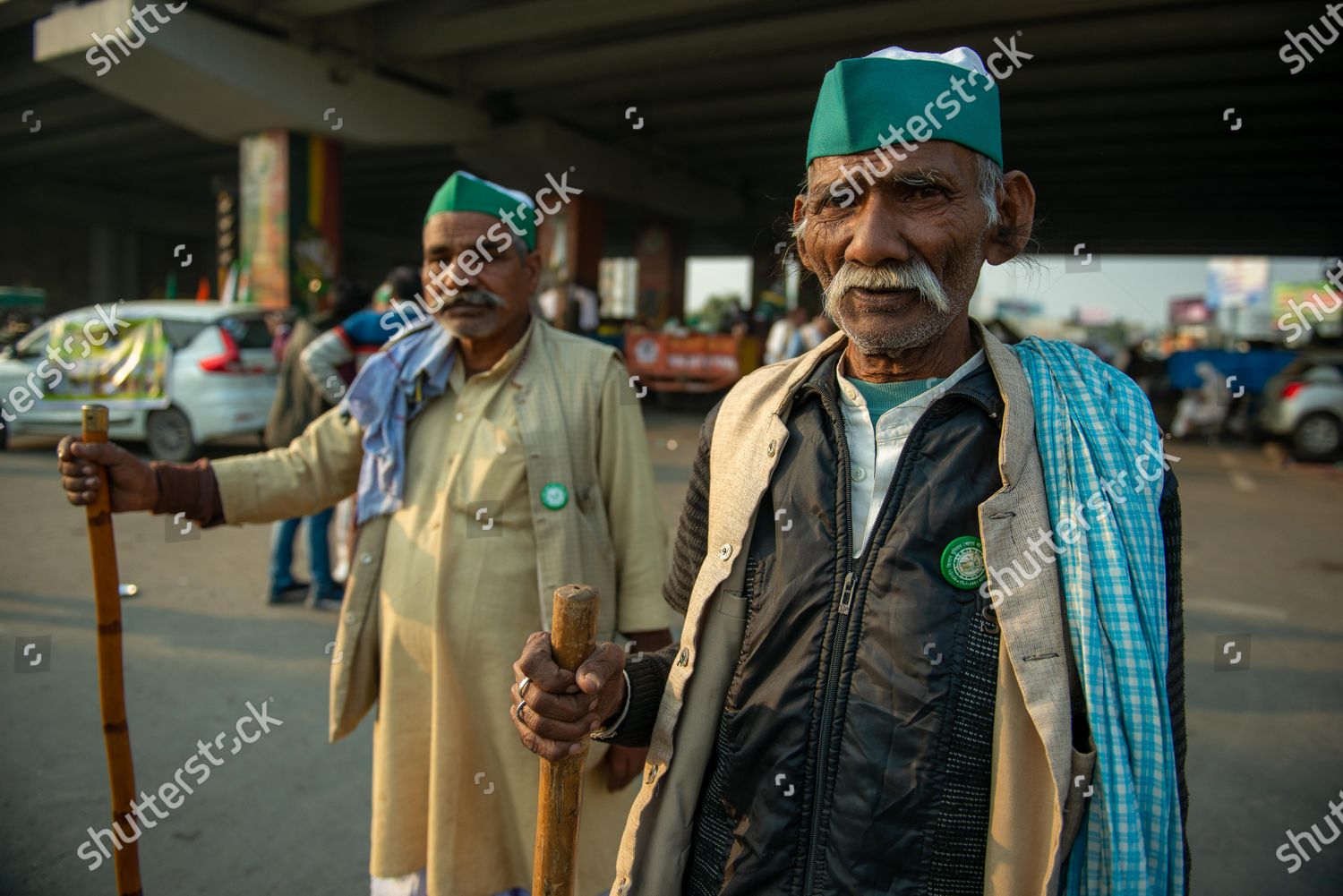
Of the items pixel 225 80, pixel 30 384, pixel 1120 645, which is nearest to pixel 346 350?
pixel 1120 645

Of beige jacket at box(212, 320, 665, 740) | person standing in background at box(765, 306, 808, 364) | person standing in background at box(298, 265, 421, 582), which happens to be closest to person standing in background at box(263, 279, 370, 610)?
person standing in background at box(298, 265, 421, 582)

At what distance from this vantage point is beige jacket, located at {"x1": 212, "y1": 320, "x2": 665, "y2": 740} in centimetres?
221

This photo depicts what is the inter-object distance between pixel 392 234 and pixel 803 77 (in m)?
25.0

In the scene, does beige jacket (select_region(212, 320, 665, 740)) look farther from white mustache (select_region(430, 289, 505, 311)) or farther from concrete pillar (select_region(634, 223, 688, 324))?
concrete pillar (select_region(634, 223, 688, 324))

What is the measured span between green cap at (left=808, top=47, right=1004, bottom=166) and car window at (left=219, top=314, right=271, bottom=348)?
924 centimetres

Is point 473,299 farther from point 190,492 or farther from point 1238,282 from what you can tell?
point 1238,282

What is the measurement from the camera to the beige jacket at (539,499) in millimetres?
2211

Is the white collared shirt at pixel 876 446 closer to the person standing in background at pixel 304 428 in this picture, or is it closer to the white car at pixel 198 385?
the person standing in background at pixel 304 428

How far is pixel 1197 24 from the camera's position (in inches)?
387

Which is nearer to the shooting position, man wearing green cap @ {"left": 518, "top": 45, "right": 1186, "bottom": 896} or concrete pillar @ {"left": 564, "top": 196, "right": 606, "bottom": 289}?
man wearing green cap @ {"left": 518, "top": 45, "right": 1186, "bottom": 896}

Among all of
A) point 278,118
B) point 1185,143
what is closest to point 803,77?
point 1185,143

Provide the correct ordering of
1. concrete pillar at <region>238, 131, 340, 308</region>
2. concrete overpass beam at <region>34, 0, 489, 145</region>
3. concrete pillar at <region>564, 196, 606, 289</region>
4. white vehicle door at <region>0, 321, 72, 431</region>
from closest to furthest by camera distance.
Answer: white vehicle door at <region>0, 321, 72, 431</region> → concrete overpass beam at <region>34, 0, 489, 145</region> → concrete pillar at <region>238, 131, 340, 308</region> → concrete pillar at <region>564, 196, 606, 289</region>

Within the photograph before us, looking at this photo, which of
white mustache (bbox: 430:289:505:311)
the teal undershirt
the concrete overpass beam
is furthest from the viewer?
the concrete overpass beam

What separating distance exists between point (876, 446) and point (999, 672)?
38 centimetres
